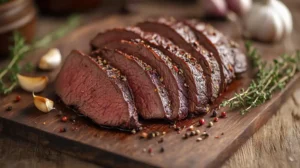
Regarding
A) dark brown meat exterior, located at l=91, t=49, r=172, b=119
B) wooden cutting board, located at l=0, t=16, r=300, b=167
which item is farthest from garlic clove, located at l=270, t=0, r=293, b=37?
dark brown meat exterior, located at l=91, t=49, r=172, b=119

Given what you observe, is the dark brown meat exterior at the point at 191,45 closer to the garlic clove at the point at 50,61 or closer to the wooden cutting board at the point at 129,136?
the wooden cutting board at the point at 129,136

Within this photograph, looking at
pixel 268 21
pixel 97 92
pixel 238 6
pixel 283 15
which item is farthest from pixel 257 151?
pixel 238 6

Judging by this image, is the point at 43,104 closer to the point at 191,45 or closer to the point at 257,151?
the point at 191,45

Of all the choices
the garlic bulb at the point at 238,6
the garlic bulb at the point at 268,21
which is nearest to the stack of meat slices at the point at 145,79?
the garlic bulb at the point at 268,21

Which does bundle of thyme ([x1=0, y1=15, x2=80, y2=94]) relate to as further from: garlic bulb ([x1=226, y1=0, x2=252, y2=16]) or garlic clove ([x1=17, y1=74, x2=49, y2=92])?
garlic bulb ([x1=226, y1=0, x2=252, y2=16])

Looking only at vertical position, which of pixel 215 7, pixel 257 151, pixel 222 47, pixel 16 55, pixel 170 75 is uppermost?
pixel 215 7

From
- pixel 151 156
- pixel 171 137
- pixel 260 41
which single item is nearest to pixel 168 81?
pixel 171 137
